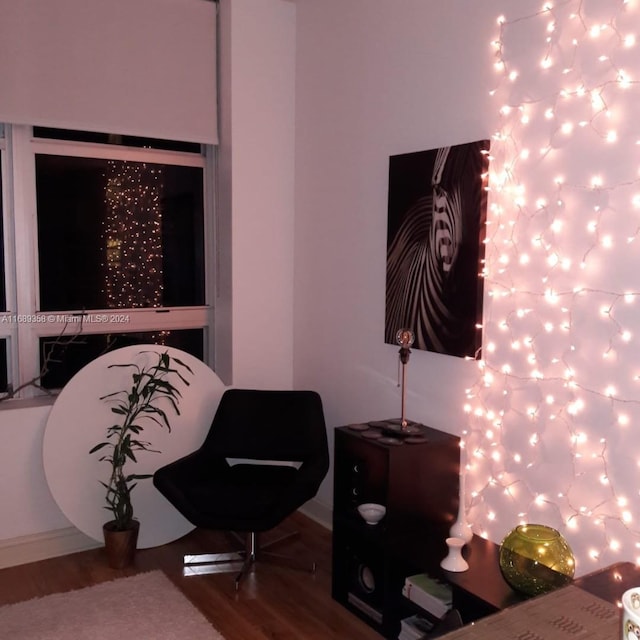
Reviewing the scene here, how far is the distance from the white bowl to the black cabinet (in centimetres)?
3

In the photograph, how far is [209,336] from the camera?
171 inches

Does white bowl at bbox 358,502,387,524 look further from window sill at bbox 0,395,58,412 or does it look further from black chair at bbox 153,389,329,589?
window sill at bbox 0,395,58,412

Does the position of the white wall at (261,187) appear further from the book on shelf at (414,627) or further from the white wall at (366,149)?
the book on shelf at (414,627)

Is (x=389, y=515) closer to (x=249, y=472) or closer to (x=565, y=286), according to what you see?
(x=249, y=472)

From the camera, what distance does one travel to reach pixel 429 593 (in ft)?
8.71

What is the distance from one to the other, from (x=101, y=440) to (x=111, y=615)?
0.92m

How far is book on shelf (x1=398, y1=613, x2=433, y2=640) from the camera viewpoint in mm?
2678

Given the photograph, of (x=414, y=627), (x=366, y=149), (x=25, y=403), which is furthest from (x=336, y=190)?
(x=414, y=627)

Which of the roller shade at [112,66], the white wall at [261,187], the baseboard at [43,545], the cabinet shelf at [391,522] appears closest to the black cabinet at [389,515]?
the cabinet shelf at [391,522]

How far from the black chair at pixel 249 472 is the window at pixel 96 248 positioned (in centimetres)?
82

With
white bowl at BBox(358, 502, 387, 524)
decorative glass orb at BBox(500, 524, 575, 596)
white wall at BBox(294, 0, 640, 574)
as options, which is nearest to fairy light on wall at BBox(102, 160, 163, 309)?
white wall at BBox(294, 0, 640, 574)

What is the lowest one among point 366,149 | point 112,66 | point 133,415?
point 133,415

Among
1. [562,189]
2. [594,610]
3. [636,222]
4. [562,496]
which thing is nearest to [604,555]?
[562,496]

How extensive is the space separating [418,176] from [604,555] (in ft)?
5.73
